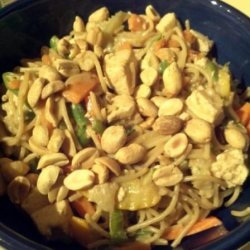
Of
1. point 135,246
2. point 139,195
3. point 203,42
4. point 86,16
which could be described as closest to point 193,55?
point 203,42

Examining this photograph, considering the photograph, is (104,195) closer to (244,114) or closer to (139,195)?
(139,195)

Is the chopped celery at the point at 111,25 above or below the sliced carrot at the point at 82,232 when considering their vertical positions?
above

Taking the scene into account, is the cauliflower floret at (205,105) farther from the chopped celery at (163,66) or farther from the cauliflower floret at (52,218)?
the cauliflower floret at (52,218)

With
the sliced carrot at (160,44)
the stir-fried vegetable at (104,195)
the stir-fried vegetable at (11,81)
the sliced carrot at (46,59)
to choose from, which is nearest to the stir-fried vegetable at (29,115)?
the stir-fried vegetable at (11,81)

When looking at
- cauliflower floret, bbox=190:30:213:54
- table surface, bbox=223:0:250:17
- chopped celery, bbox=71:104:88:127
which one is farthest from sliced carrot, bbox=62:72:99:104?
table surface, bbox=223:0:250:17

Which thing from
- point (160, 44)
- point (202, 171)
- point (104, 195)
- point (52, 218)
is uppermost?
point (160, 44)

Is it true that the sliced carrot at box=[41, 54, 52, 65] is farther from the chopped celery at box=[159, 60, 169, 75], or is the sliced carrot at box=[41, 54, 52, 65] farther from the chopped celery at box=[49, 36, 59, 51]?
the chopped celery at box=[159, 60, 169, 75]
